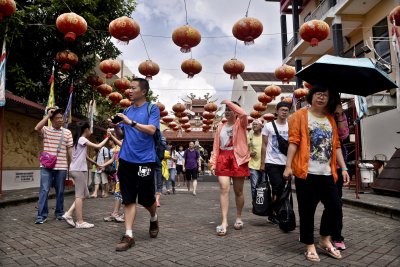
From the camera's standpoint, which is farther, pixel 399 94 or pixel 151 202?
pixel 399 94

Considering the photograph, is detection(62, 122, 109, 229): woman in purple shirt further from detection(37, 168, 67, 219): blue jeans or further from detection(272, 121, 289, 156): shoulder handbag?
detection(272, 121, 289, 156): shoulder handbag

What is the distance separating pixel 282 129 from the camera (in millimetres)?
5379

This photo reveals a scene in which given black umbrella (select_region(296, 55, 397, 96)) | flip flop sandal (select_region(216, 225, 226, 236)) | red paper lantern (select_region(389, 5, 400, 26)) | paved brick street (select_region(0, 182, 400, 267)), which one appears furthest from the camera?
red paper lantern (select_region(389, 5, 400, 26))

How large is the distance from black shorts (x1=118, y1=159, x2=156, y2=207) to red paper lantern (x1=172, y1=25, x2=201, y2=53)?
14.1ft

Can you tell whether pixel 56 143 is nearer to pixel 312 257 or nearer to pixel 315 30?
pixel 312 257

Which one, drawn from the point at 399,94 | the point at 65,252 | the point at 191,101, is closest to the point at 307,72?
the point at 65,252

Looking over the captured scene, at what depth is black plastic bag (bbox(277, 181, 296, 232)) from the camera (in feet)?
15.4

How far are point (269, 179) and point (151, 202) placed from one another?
1.96 m

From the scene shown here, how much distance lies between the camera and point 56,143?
227 inches

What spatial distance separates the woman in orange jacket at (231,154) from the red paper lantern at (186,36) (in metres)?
3.15

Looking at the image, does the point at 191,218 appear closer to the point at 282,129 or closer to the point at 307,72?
the point at 282,129

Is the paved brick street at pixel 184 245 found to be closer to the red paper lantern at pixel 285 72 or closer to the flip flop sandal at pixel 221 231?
the flip flop sandal at pixel 221 231

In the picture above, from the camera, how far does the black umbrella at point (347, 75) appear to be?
12.4 ft

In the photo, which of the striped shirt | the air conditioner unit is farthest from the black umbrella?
the air conditioner unit
